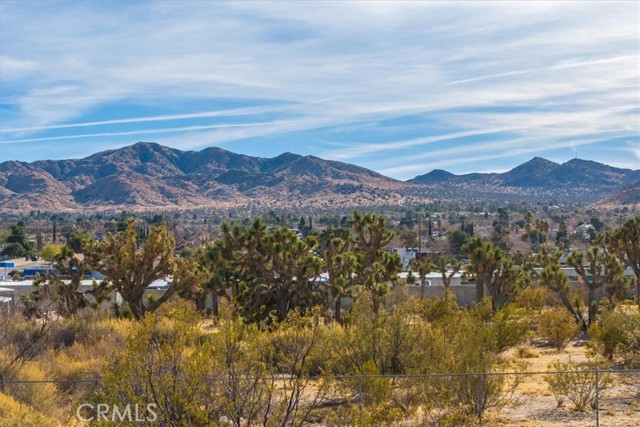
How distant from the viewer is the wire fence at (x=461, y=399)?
51.7 feet

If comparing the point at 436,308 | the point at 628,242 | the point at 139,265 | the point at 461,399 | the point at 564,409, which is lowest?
the point at 564,409

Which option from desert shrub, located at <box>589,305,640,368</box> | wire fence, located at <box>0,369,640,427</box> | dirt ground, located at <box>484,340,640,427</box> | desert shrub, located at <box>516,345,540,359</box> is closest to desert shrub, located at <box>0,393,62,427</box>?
wire fence, located at <box>0,369,640,427</box>

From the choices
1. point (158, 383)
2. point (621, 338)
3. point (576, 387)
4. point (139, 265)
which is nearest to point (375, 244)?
point (139, 265)

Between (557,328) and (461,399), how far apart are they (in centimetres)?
1552

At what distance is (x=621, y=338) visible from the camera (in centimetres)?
2389

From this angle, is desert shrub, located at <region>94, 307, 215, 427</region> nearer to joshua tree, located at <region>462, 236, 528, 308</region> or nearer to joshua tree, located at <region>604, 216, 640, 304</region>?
joshua tree, located at <region>462, 236, 528, 308</region>

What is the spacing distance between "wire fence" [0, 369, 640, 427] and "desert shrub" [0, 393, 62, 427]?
0.82 meters

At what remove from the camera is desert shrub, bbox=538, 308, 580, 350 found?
99.9 ft

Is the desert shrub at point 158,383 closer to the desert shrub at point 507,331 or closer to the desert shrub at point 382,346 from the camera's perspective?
the desert shrub at point 382,346

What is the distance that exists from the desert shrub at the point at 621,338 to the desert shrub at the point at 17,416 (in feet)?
52.3

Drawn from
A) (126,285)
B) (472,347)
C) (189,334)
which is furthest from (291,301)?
(189,334)

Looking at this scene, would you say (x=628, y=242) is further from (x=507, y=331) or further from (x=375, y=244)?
(x=507, y=331)

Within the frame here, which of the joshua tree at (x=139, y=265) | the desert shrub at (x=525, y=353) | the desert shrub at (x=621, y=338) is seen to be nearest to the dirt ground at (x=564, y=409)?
the desert shrub at (x=621, y=338)

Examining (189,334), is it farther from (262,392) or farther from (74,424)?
(74,424)
